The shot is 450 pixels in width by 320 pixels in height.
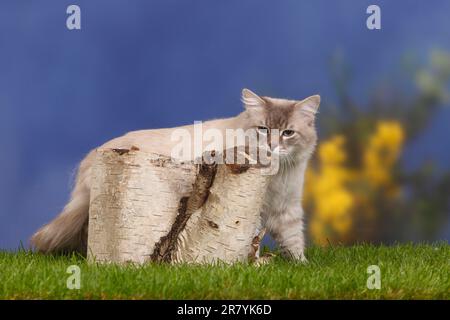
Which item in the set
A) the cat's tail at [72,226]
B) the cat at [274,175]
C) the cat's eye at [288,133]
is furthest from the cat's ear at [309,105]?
the cat's tail at [72,226]

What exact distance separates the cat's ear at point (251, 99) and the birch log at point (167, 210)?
790 millimetres

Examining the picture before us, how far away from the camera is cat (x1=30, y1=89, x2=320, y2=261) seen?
668 centimetres

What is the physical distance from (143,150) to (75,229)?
1.02 metres

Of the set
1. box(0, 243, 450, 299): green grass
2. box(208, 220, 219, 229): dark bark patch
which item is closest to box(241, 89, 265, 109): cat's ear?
box(208, 220, 219, 229): dark bark patch

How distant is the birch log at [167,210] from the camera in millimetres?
6133

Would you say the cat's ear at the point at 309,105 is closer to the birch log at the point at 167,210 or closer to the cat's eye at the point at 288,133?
the cat's eye at the point at 288,133

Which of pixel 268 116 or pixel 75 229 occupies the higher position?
pixel 268 116

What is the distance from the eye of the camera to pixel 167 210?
6234mm

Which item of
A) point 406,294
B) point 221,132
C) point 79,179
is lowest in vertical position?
point 406,294
